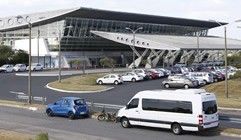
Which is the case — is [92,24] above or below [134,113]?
above

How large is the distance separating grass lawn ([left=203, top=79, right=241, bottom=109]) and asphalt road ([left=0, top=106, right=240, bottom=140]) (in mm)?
11644

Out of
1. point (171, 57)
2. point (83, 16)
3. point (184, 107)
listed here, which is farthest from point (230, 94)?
point (83, 16)

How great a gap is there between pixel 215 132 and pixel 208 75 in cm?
3259

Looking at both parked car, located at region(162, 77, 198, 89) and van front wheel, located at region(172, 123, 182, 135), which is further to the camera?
parked car, located at region(162, 77, 198, 89)

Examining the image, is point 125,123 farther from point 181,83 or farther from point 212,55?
point 212,55

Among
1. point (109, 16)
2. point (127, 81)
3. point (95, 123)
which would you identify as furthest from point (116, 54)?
point (95, 123)

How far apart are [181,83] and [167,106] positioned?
2800cm

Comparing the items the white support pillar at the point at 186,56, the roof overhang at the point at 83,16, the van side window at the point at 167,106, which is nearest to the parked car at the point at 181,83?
the van side window at the point at 167,106

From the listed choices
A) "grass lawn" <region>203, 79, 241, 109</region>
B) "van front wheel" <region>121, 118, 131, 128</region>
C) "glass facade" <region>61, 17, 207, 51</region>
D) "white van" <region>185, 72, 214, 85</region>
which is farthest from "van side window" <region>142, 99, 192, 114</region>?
"glass facade" <region>61, 17, 207, 51</region>

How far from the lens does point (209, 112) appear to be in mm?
21000

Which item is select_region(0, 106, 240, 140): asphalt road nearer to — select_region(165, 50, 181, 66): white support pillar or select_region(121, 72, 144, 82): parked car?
select_region(121, 72, 144, 82): parked car

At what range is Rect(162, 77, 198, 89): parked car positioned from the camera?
49000 millimetres

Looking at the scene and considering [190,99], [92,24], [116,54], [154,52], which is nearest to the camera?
[190,99]

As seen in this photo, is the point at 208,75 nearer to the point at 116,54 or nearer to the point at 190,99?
the point at 190,99
